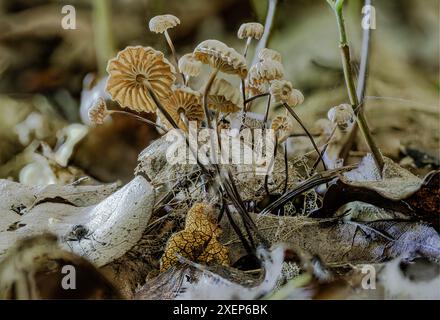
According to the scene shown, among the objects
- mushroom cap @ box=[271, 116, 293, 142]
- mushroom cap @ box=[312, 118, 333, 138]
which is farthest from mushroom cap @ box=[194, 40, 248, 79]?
mushroom cap @ box=[312, 118, 333, 138]

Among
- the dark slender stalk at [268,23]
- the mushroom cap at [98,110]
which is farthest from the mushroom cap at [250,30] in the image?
the mushroom cap at [98,110]

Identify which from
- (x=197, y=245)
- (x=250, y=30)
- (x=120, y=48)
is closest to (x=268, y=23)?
(x=250, y=30)

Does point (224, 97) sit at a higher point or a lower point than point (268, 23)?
lower

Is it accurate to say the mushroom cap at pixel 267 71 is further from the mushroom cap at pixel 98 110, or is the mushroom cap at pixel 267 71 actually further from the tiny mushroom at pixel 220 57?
the mushroom cap at pixel 98 110

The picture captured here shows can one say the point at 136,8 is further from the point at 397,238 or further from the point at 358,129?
the point at 397,238

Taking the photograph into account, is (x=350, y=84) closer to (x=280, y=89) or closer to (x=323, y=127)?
(x=323, y=127)

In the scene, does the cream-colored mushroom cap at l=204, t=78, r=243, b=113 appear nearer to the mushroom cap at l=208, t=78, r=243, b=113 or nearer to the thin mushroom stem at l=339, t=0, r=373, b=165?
the mushroom cap at l=208, t=78, r=243, b=113
